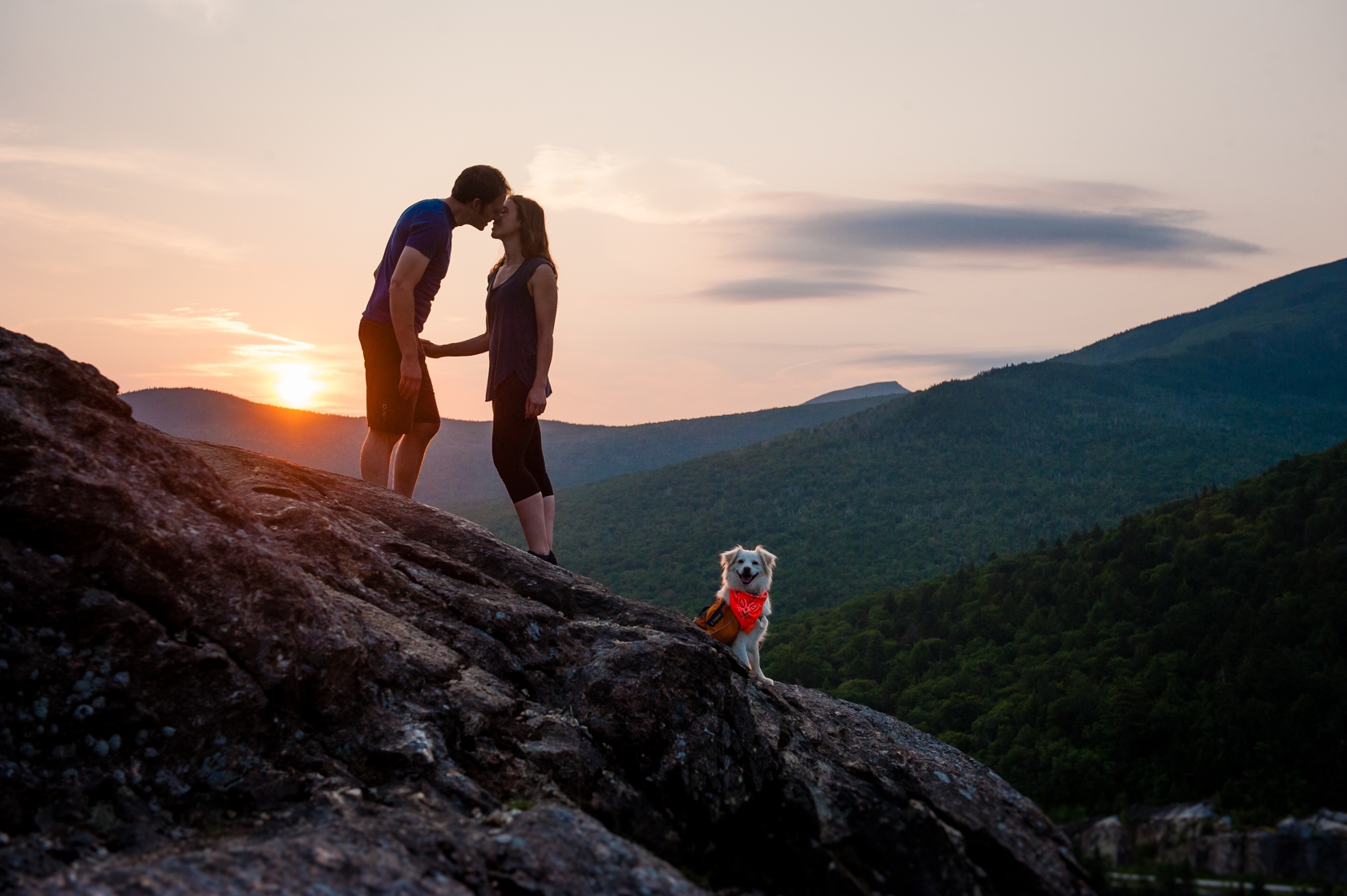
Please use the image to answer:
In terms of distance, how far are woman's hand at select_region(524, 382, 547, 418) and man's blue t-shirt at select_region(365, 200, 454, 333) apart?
1.12 metres


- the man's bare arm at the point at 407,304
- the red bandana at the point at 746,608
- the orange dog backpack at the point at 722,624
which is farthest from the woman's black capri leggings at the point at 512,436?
the red bandana at the point at 746,608

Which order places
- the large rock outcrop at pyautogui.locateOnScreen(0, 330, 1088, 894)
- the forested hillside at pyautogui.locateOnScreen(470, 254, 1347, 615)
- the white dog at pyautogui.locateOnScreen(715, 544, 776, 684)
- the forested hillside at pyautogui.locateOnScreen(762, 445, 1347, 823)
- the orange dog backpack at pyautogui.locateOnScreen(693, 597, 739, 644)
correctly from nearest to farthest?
the large rock outcrop at pyautogui.locateOnScreen(0, 330, 1088, 894)
the orange dog backpack at pyautogui.locateOnScreen(693, 597, 739, 644)
the white dog at pyautogui.locateOnScreen(715, 544, 776, 684)
the forested hillside at pyautogui.locateOnScreen(762, 445, 1347, 823)
the forested hillside at pyautogui.locateOnScreen(470, 254, 1347, 615)

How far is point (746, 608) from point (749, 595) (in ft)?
0.60

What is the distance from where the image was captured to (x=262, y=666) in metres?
5.07

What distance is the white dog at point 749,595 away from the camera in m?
9.29

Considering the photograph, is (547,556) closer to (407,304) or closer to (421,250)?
(407,304)

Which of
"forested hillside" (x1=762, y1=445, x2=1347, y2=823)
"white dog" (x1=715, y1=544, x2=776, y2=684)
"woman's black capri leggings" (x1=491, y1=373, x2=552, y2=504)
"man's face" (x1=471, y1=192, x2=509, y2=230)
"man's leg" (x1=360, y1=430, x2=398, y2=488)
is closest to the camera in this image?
"man's face" (x1=471, y1=192, x2=509, y2=230)

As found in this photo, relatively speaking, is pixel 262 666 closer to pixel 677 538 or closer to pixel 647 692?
pixel 647 692

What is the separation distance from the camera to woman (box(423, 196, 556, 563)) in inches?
324

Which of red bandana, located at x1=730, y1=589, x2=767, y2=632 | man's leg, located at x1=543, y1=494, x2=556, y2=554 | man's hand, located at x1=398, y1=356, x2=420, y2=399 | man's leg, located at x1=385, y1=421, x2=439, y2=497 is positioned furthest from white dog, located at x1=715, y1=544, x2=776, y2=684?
man's hand, located at x1=398, y1=356, x2=420, y2=399

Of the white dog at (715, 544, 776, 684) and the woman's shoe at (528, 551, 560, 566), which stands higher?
the woman's shoe at (528, 551, 560, 566)

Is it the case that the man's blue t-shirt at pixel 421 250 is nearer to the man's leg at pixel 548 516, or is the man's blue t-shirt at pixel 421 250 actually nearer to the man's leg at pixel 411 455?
the man's leg at pixel 411 455

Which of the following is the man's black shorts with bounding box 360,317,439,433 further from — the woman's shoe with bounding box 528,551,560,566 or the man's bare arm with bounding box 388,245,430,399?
the woman's shoe with bounding box 528,551,560,566

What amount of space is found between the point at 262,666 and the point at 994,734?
139 feet
